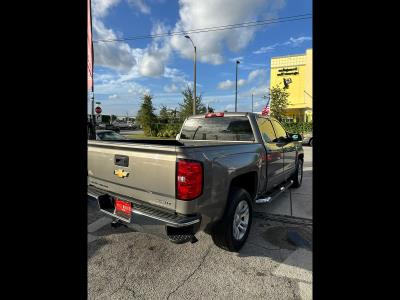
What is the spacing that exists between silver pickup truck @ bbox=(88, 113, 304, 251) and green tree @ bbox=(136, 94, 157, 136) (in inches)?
1169

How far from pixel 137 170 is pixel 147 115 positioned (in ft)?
104

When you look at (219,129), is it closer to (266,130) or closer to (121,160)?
(266,130)

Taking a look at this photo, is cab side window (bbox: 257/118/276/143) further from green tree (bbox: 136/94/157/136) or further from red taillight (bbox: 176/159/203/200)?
green tree (bbox: 136/94/157/136)

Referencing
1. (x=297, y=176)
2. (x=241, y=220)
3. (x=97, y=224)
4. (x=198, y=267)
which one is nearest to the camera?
(x=198, y=267)

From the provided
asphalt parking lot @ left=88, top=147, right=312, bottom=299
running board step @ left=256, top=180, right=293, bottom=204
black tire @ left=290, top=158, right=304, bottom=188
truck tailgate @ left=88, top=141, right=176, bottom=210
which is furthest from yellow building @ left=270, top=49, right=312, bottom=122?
truck tailgate @ left=88, top=141, right=176, bottom=210

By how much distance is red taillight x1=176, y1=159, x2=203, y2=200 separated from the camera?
9.14ft

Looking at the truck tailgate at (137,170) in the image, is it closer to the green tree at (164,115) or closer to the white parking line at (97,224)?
the white parking line at (97,224)

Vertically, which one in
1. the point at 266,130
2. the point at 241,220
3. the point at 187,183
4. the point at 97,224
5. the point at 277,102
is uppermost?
the point at 277,102

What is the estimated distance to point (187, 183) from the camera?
9.14 feet

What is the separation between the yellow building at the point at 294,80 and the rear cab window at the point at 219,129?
36717 millimetres

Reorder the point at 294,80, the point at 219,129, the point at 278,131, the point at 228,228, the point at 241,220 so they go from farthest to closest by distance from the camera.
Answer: the point at 294,80
the point at 278,131
the point at 219,129
the point at 241,220
the point at 228,228

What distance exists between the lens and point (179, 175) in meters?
2.80

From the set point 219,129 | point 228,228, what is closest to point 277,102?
point 219,129
